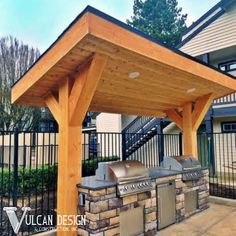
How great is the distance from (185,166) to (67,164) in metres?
2.64

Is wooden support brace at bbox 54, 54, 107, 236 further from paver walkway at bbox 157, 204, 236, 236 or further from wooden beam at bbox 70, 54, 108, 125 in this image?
paver walkway at bbox 157, 204, 236, 236

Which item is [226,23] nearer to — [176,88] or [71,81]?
[176,88]

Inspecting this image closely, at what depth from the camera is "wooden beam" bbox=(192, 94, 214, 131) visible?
5582 millimetres

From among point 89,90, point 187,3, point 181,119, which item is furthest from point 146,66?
point 187,3

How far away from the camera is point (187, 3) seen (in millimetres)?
20312

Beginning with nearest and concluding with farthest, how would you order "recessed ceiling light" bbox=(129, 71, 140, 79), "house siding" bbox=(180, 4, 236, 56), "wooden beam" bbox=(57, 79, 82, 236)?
"wooden beam" bbox=(57, 79, 82, 236)
"recessed ceiling light" bbox=(129, 71, 140, 79)
"house siding" bbox=(180, 4, 236, 56)

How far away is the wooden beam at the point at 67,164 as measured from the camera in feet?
11.3

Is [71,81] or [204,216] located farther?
[204,216]

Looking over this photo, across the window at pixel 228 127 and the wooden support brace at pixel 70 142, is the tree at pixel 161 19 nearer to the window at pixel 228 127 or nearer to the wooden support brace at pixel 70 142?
the window at pixel 228 127

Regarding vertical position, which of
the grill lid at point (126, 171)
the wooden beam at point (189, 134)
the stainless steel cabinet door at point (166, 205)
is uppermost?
the wooden beam at point (189, 134)

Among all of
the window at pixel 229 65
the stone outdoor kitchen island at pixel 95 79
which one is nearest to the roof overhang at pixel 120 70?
the stone outdoor kitchen island at pixel 95 79

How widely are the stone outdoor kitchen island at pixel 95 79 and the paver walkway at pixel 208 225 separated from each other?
0.34 m

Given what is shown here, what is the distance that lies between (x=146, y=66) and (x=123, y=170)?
1608mm

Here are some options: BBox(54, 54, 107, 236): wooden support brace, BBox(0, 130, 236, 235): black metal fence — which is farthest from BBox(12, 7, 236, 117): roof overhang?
BBox(0, 130, 236, 235): black metal fence
